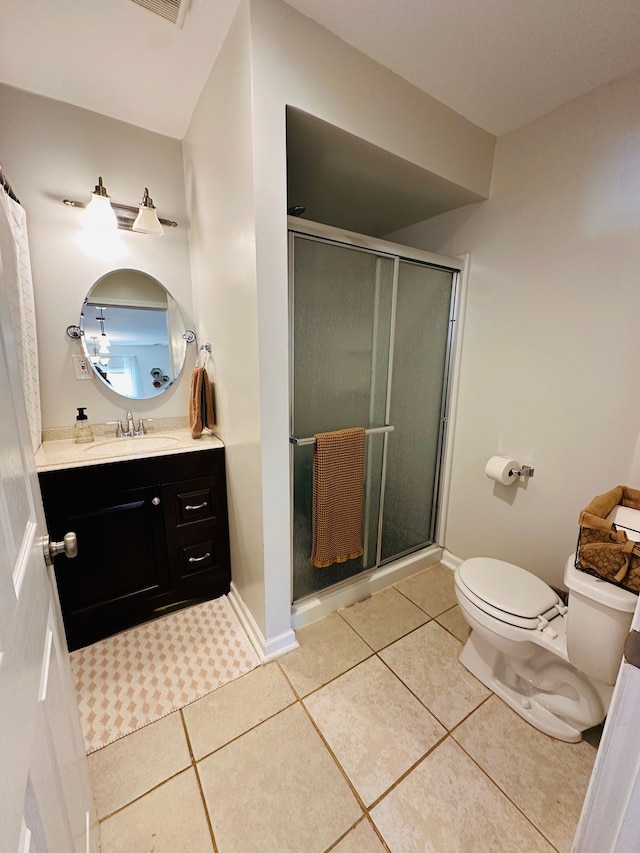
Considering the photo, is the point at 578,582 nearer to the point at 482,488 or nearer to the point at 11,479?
the point at 482,488

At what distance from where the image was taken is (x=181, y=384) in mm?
2047

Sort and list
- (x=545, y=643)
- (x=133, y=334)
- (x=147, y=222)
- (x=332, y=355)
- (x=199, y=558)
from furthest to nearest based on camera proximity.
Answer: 1. (x=133, y=334)
2. (x=199, y=558)
3. (x=147, y=222)
4. (x=332, y=355)
5. (x=545, y=643)

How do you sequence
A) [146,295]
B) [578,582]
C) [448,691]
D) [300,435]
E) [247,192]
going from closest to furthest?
[578,582] < [247,192] < [448,691] < [300,435] < [146,295]

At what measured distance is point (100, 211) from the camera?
158 cm

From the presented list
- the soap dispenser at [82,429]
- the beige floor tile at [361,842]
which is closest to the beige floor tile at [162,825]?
the beige floor tile at [361,842]

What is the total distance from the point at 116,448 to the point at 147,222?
3.73 ft

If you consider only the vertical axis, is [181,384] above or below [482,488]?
above

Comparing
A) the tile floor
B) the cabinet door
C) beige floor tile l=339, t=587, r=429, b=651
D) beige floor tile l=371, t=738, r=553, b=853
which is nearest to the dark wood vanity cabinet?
the cabinet door

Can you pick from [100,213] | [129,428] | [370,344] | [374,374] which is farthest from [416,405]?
[100,213]

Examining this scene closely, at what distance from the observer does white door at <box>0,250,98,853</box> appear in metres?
0.40

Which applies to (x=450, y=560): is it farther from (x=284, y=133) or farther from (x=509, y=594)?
(x=284, y=133)

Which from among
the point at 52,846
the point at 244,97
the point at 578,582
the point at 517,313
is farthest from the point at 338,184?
the point at 52,846

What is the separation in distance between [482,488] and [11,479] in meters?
2.04

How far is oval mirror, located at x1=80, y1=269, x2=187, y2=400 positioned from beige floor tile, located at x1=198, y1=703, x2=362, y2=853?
1708mm
